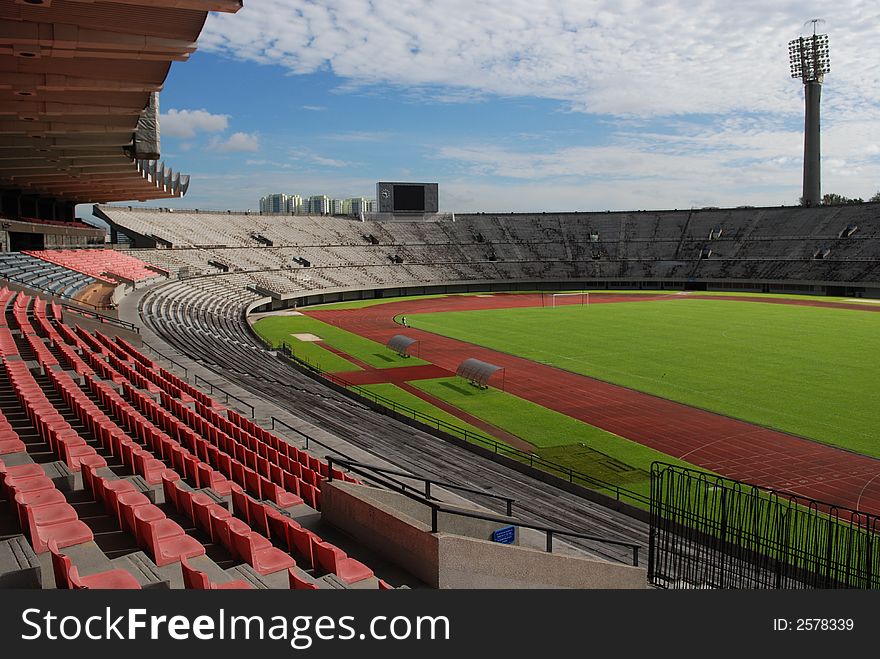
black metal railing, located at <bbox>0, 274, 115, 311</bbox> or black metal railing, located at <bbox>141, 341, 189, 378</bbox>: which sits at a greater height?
black metal railing, located at <bbox>0, 274, 115, 311</bbox>

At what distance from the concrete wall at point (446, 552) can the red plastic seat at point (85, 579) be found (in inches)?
132

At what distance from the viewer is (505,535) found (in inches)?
414

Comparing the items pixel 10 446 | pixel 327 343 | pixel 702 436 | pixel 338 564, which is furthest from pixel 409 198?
pixel 338 564

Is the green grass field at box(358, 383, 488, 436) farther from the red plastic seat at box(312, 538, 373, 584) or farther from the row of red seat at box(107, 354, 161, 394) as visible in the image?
the red plastic seat at box(312, 538, 373, 584)

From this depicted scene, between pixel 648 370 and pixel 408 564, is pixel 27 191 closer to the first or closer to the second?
pixel 648 370

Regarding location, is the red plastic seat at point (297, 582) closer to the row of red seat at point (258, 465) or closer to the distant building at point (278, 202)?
the row of red seat at point (258, 465)

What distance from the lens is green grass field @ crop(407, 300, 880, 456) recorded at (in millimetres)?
26375

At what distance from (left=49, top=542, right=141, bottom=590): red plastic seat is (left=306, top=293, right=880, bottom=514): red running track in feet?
56.3

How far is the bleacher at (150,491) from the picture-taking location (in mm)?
7621

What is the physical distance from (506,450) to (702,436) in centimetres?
Answer: 740

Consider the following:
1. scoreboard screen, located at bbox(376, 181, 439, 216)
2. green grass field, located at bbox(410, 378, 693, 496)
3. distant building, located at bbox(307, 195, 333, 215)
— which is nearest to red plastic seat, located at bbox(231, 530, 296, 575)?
green grass field, located at bbox(410, 378, 693, 496)

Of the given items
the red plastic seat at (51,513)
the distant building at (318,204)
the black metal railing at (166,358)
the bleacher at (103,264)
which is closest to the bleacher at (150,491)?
the red plastic seat at (51,513)

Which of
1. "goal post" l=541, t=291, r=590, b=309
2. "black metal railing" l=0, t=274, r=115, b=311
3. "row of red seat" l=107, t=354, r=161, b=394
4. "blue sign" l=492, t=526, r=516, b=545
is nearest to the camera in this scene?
"blue sign" l=492, t=526, r=516, b=545

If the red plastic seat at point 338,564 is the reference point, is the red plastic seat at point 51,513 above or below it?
above
